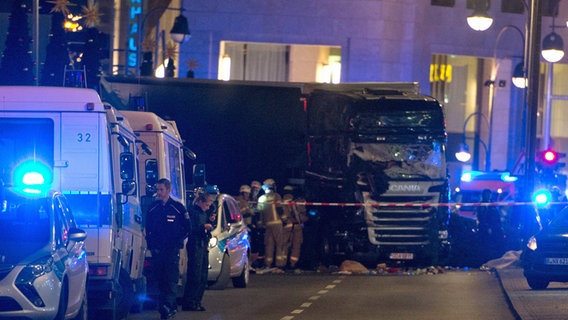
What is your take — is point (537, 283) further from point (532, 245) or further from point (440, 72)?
point (440, 72)

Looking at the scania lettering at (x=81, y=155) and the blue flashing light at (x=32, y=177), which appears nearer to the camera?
the blue flashing light at (x=32, y=177)

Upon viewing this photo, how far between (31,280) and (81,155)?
9.09 ft

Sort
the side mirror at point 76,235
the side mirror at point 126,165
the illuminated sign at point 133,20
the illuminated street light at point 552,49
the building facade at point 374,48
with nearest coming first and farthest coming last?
the side mirror at point 76,235
the side mirror at point 126,165
the illuminated street light at point 552,49
the illuminated sign at point 133,20
the building facade at point 374,48

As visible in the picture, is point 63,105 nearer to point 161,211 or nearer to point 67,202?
point 67,202

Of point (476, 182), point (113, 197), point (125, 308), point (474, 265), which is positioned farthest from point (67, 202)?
point (476, 182)

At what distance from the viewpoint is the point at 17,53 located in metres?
26.4

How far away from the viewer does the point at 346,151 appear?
2977 cm

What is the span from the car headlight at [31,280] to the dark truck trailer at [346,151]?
15.4 m

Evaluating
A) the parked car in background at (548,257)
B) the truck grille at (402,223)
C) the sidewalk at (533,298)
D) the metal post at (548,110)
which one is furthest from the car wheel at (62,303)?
the metal post at (548,110)

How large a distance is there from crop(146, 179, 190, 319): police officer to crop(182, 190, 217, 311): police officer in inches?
48.7

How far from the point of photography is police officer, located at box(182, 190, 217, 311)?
19578 mm

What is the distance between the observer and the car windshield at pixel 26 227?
1420 cm

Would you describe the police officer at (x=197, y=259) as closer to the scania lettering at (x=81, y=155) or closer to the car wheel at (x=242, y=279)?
the scania lettering at (x=81, y=155)

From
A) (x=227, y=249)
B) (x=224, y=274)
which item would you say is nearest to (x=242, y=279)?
(x=224, y=274)
